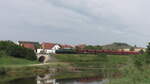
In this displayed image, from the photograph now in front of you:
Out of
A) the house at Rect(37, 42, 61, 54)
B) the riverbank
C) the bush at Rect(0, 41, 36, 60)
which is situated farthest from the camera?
the house at Rect(37, 42, 61, 54)

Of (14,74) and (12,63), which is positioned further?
(12,63)

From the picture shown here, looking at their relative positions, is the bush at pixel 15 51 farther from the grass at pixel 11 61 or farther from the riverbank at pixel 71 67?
the grass at pixel 11 61

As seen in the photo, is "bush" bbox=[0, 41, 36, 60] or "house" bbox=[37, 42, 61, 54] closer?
"bush" bbox=[0, 41, 36, 60]

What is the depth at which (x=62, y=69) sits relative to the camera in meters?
68.6

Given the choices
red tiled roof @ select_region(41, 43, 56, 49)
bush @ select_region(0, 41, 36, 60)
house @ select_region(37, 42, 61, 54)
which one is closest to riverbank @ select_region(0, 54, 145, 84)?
bush @ select_region(0, 41, 36, 60)

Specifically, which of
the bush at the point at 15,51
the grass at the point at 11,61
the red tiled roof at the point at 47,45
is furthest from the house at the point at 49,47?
the grass at the point at 11,61

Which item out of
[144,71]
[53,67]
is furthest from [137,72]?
[53,67]

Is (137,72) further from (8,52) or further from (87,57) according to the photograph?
(87,57)

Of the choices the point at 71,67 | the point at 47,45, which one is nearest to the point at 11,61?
the point at 71,67

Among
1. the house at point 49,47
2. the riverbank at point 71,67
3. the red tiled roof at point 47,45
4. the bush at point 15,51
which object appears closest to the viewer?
the riverbank at point 71,67

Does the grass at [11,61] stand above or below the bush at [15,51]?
below

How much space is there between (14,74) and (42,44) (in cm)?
6357

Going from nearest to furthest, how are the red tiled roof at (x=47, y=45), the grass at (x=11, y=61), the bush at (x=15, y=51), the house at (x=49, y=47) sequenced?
the grass at (x=11, y=61), the bush at (x=15, y=51), the house at (x=49, y=47), the red tiled roof at (x=47, y=45)

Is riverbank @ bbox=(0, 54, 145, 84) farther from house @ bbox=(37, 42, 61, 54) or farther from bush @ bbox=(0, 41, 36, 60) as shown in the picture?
house @ bbox=(37, 42, 61, 54)
